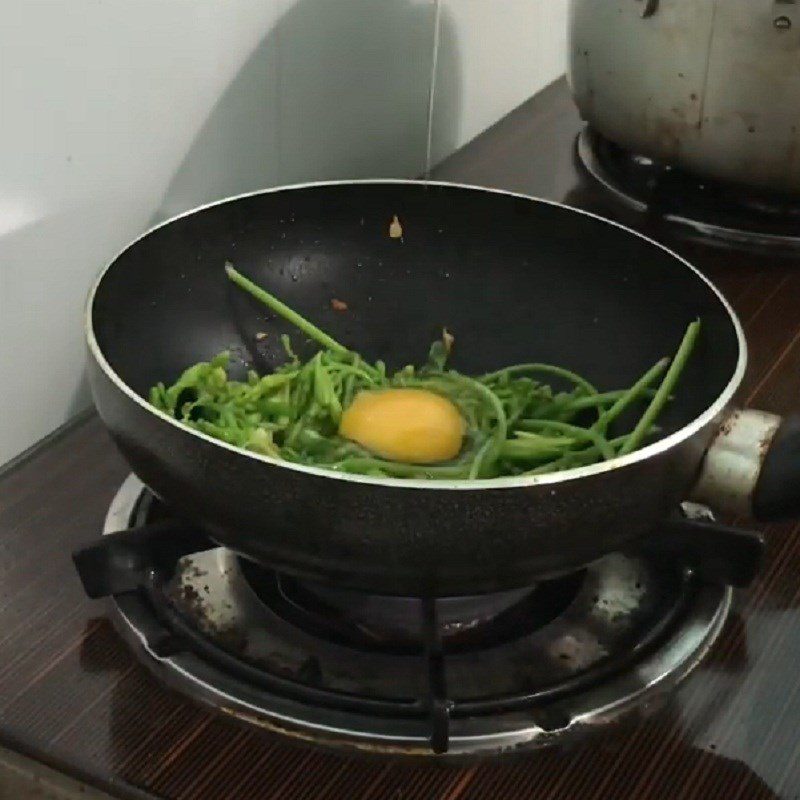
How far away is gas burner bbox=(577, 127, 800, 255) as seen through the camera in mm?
1051

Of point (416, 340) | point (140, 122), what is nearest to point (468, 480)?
point (416, 340)

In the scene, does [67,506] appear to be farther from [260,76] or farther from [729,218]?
[729,218]

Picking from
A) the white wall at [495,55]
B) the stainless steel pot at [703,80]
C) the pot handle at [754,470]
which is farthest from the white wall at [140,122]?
the pot handle at [754,470]

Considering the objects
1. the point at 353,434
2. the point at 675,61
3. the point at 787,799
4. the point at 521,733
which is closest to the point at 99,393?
the point at 353,434

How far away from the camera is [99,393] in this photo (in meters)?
0.59

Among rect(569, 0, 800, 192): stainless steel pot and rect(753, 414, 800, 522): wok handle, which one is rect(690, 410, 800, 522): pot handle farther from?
rect(569, 0, 800, 192): stainless steel pot

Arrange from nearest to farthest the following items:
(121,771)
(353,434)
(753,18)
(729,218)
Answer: (121,771), (353,434), (753,18), (729,218)

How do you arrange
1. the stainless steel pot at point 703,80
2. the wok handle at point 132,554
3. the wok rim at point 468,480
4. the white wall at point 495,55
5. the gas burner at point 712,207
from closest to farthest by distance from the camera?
the wok rim at point 468,480 → the wok handle at point 132,554 → the stainless steel pot at point 703,80 → the gas burner at point 712,207 → the white wall at point 495,55

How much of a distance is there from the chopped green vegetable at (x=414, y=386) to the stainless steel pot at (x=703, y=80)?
32 centimetres

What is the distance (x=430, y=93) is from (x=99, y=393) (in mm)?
697

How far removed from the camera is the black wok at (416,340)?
0.52m

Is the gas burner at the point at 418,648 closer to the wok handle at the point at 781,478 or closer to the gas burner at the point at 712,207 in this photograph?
the wok handle at the point at 781,478

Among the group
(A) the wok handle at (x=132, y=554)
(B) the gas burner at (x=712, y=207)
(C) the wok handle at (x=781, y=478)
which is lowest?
(B) the gas burner at (x=712, y=207)

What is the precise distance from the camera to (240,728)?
0.57 meters
